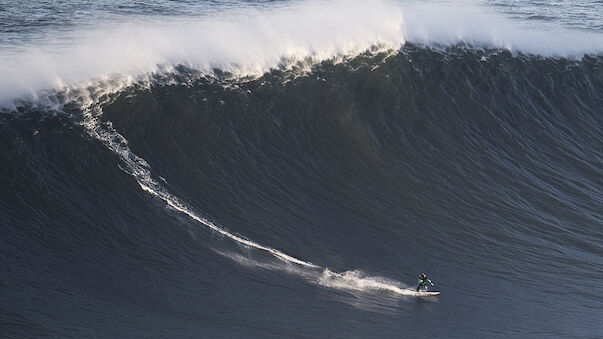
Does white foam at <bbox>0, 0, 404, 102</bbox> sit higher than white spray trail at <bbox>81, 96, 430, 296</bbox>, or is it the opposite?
white foam at <bbox>0, 0, 404, 102</bbox>

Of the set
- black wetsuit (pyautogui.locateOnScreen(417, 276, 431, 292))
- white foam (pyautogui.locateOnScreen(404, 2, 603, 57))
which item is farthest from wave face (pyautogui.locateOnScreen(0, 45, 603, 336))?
white foam (pyautogui.locateOnScreen(404, 2, 603, 57))

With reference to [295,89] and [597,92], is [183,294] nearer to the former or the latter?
[295,89]

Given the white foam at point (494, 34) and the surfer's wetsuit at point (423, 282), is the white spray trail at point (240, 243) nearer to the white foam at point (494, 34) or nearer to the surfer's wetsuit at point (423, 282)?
the surfer's wetsuit at point (423, 282)

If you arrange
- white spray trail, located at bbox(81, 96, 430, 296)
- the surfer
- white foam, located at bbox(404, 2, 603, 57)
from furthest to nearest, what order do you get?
1. white foam, located at bbox(404, 2, 603, 57)
2. white spray trail, located at bbox(81, 96, 430, 296)
3. the surfer

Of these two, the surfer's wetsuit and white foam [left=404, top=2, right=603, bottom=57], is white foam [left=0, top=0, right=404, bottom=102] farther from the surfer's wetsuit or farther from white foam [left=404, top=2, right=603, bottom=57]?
the surfer's wetsuit

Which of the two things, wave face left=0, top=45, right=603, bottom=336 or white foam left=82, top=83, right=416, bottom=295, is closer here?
wave face left=0, top=45, right=603, bottom=336

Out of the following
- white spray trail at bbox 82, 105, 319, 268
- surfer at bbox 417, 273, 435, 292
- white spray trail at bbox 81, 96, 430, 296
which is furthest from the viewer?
white spray trail at bbox 82, 105, 319, 268

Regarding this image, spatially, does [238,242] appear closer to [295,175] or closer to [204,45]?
[295,175]
